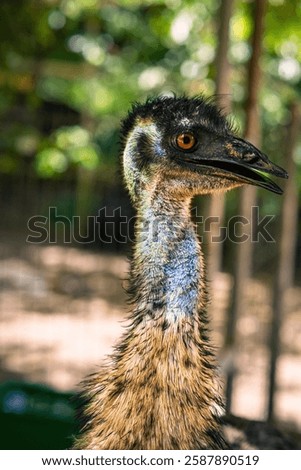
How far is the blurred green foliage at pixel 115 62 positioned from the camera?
4504mm

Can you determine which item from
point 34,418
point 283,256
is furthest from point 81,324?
point 34,418

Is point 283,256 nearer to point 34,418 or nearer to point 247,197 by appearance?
point 247,197

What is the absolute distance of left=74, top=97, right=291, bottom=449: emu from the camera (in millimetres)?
2342

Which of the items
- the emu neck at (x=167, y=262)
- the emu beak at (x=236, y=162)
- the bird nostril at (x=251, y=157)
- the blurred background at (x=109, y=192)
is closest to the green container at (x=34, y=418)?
the blurred background at (x=109, y=192)

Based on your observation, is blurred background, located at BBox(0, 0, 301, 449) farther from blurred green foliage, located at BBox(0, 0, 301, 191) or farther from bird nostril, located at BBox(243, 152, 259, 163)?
bird nostril, located at BBox(243, 152, 259, 163)

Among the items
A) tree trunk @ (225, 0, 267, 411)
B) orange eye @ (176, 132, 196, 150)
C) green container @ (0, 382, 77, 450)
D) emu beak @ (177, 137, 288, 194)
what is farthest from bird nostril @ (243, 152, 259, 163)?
green container @ (0, 382, 77, 450)

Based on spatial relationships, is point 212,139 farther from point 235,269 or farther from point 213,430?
point 235,269

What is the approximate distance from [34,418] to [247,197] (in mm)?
1541

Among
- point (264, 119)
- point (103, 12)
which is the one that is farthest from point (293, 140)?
point (103, 12)

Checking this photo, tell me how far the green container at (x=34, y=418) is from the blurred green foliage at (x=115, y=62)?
1.88 m

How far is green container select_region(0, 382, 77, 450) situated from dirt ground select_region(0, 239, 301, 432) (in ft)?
2.56

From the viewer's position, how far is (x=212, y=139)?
8.02ft

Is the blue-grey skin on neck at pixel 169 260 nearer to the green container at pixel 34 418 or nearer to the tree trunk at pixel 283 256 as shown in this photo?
the green container at pixel 34 418
